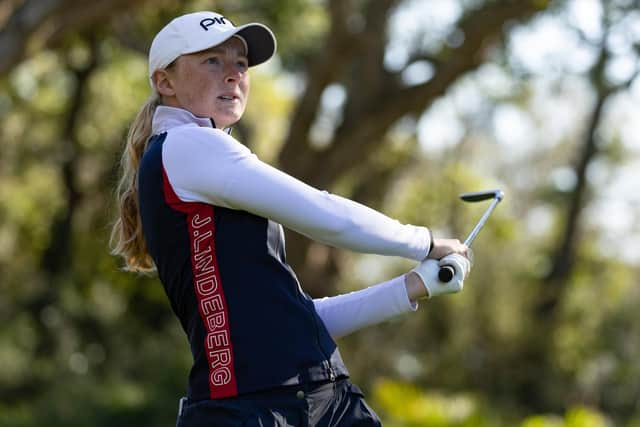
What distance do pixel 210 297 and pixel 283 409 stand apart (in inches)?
13.5

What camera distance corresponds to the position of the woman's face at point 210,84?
11.1 ft

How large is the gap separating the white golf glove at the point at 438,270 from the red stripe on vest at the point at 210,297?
0.55 m

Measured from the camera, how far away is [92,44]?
22.8m

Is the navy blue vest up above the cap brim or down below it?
below

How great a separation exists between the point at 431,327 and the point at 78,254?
311 inches

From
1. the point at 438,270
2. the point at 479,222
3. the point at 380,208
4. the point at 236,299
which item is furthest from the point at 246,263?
the point at 380,208

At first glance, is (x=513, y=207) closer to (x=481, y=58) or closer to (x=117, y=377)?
(x=117, y=377)

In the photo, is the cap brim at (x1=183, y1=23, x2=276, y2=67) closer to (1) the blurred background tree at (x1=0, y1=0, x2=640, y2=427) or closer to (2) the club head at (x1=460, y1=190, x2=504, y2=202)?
(2) the club head at (x1=460, y1=190, x2=504, y2=202)

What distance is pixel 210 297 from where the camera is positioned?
3145 millimetres

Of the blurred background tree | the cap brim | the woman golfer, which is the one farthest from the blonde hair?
the blurred background tree

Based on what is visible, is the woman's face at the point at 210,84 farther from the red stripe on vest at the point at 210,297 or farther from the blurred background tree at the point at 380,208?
the blurred background tree at the point at 380,208

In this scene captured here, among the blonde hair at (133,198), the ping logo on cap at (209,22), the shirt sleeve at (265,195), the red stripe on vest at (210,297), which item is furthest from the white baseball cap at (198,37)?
the red stripe on vest at (210,297)

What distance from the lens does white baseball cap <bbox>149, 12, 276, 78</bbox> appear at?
3.34m

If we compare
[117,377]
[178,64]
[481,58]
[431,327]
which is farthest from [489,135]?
[178,64]
